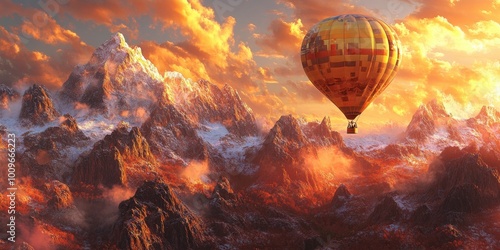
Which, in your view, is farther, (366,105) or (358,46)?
(366,105)

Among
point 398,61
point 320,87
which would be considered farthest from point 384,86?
point 320,87

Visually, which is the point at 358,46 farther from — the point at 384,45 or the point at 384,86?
the point at 384,86

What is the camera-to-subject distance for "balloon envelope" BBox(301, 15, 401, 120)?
456ft

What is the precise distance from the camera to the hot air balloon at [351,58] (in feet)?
455

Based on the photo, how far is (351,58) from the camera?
13938 centimetres

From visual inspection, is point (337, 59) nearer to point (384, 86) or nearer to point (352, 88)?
point (352, 88)

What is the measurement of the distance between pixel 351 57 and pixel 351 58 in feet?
0.88

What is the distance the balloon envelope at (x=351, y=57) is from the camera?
13888 cm

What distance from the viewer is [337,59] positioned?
13988cm

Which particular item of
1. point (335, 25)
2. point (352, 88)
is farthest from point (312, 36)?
point (352, 88)

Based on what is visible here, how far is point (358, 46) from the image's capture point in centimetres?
13862

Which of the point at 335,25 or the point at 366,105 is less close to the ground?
the point at 335,25

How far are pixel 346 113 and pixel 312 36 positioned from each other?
2188cm

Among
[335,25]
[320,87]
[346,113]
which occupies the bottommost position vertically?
[346,113]
